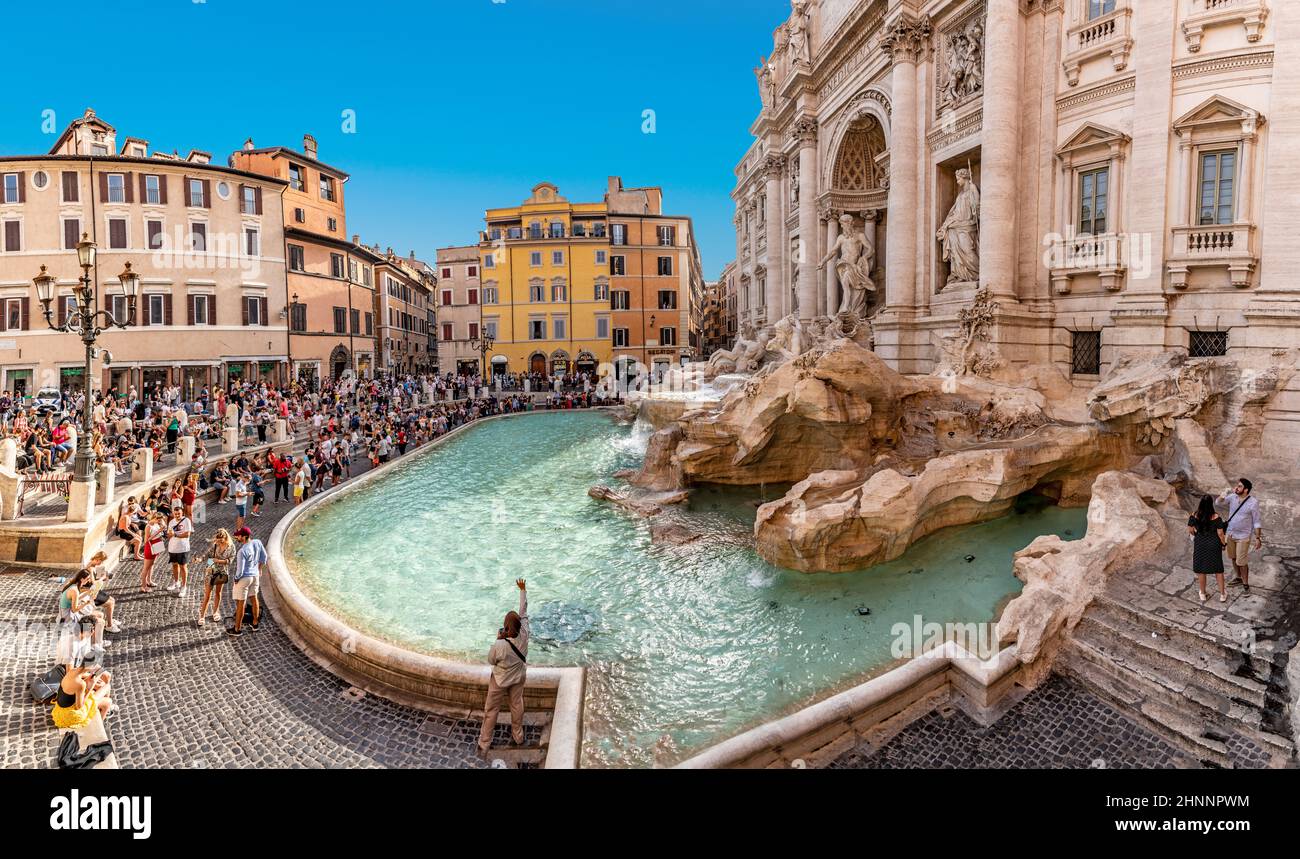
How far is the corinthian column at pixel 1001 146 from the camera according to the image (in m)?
14.8

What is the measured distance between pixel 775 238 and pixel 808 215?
14.6ft

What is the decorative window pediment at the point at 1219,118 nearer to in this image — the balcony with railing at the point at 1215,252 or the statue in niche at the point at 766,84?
the balcony with railing at the point at 1215,252

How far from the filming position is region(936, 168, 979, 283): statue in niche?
55.0 ft

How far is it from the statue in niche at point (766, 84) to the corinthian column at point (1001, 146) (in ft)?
52.9

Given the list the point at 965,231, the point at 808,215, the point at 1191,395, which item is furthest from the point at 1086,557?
the point at 808,215

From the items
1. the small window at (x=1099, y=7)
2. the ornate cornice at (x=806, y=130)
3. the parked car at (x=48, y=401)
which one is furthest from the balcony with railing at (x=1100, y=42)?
the parked car at (x=48, y=401)

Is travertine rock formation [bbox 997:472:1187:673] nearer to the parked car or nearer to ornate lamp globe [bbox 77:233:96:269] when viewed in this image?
ornate lamp globe [bbox 77:233:96:269]

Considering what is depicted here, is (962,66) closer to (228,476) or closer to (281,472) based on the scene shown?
(281,472)

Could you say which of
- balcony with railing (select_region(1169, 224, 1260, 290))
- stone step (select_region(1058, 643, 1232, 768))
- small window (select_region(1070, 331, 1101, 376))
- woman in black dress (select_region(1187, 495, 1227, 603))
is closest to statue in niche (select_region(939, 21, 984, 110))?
balcony with railing (select_region(1169, 224, 1260, 290))

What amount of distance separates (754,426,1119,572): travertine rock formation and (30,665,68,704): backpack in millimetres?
8890

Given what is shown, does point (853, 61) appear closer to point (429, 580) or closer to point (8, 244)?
point (429, 580)

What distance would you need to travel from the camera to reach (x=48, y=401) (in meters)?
23.4
